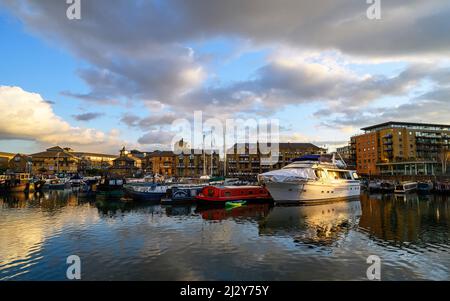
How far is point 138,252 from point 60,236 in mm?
9872

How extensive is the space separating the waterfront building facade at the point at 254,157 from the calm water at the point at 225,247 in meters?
105

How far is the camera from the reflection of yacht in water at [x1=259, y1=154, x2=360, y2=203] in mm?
44594

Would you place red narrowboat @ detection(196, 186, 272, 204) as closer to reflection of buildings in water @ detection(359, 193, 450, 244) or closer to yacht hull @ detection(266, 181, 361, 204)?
yacht hull @ detection(266, 181, 361, 204)

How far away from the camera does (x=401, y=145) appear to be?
405ft

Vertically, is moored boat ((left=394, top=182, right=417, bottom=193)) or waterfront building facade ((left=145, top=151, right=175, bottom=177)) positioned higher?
waterfront building facade ((left=145, top=151, right=175, bottom=177))

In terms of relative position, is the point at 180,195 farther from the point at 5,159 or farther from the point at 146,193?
the point at 5,159

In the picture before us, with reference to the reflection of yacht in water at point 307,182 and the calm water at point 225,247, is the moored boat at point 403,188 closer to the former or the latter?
the reflection of yacht in water at point 307,182

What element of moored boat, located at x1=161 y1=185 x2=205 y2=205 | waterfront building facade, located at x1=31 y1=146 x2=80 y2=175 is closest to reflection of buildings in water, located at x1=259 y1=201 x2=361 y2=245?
moored boat, located at x1=161 y1=185 x2=205 y2=205

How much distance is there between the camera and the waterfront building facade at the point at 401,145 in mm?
120000

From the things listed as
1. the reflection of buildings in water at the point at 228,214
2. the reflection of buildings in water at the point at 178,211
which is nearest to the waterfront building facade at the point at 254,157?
the reflection of buildings in water at the point at 178,211

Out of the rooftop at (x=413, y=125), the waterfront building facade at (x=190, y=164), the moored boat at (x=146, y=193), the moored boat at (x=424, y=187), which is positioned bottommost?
the moored boat at (x=424, y=187)

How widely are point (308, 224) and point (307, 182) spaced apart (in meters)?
16.3

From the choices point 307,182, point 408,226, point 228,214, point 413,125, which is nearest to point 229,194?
point 228,214

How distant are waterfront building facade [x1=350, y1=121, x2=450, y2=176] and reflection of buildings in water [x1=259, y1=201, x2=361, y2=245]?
94431mm
